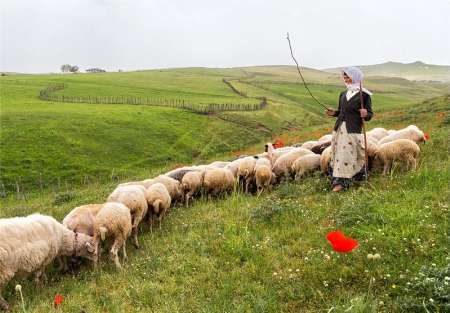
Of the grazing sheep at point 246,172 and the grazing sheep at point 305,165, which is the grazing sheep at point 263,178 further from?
the grazing sheep at point 305,165

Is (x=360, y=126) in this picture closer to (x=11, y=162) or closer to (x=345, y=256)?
Result: (x=345, y=256)

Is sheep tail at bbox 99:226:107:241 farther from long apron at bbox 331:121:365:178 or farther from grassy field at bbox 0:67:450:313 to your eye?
long apron at bbox 331:121:365:178

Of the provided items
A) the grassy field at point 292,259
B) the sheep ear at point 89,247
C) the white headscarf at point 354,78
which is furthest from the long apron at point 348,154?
the sheep ear at point 89,247

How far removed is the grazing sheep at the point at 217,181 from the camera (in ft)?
47.2

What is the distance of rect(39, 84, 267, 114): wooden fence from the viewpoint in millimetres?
66062

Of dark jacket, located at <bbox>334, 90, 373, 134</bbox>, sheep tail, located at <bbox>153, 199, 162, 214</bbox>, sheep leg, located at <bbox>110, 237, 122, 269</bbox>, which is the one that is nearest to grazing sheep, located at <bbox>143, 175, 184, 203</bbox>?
sheep tail, located at <bbox>153, 199, 162, 214</bbox>

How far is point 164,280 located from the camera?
734cm

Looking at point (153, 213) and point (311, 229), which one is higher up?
point (311, 229)

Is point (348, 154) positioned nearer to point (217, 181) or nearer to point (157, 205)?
point (217, 181)

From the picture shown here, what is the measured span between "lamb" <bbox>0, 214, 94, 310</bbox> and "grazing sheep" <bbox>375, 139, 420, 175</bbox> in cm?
831

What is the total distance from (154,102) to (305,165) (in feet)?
196

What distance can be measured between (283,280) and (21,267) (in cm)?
524

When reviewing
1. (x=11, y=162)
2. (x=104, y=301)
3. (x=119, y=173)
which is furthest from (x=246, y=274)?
(x=11, y=162)

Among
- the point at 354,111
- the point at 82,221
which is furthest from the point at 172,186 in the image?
the point at 354,111
